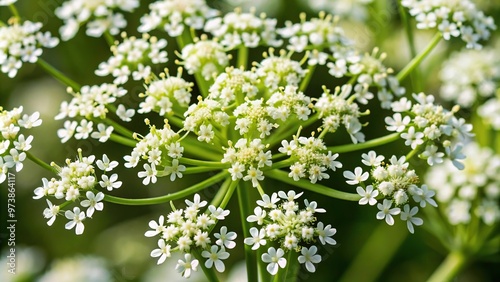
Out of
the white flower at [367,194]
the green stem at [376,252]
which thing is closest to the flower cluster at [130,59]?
the white flower at [367,194]

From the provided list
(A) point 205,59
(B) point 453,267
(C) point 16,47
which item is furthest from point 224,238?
(B) point 453,267

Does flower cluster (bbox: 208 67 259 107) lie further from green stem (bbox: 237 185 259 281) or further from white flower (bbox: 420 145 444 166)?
white flower (bbox: 420 145 444 166)

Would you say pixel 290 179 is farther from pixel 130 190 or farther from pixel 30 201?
pixel 30 201

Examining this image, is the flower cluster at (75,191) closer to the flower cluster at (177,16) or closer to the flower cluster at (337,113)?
the flower cluster at (337,113)

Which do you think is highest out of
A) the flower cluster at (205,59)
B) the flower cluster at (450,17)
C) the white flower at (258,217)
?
the flower cluster at (450,17)

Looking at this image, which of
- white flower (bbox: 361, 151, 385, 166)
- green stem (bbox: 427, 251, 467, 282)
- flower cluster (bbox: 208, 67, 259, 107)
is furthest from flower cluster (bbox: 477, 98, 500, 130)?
flower cluster (bbox: 208, 67, 259, 107)

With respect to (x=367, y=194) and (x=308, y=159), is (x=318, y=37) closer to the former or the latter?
(x=308, y=159)

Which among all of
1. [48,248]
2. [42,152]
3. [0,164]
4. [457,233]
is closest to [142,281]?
[48,248]
